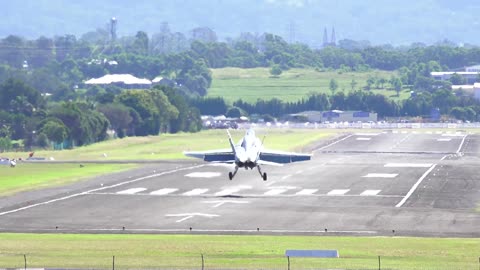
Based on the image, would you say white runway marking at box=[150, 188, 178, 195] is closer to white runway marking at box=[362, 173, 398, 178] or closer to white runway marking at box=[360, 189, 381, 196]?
white runway marking at box=[360, 189, 381, 196]

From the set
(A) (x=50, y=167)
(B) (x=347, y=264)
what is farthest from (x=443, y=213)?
(A) (x=50, y=167)

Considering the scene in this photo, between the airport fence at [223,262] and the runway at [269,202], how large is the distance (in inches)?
483

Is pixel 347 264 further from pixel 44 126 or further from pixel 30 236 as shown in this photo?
pixel 44 126

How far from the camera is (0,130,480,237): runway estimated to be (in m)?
93.6

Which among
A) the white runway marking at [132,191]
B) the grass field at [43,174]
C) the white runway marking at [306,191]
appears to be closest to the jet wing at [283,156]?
the white runway marking at [306,191]

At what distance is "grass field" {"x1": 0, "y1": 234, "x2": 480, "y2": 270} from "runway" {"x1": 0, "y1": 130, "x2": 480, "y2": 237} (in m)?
3.86

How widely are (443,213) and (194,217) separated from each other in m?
18.3

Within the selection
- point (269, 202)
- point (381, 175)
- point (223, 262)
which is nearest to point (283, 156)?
point (269, 202)

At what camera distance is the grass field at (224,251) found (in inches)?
2958

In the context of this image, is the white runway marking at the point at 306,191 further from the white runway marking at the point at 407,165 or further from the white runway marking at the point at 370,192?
the white runway marking at the point at 407,165

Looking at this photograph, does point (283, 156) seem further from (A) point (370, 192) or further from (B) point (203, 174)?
(B) point (203, 174)

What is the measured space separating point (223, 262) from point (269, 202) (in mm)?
32891

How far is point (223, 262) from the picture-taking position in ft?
251

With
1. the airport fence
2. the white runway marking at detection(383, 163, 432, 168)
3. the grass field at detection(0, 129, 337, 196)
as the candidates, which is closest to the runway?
the white runway marking at detection(383, 163, 432, 168)
